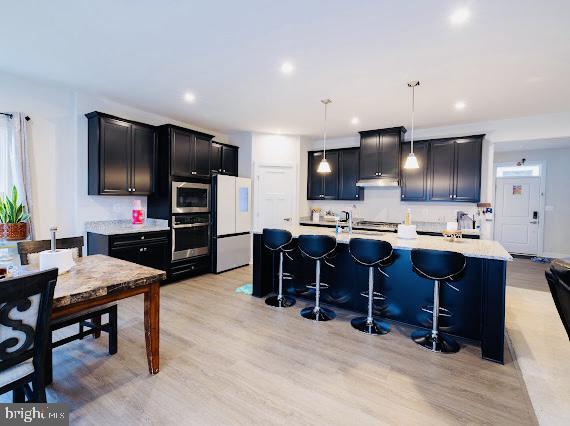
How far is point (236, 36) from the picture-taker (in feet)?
8.00

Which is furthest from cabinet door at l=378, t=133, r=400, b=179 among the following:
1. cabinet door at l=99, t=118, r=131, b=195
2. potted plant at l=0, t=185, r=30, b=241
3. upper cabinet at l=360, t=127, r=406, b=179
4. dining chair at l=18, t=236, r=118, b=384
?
potted plant at l=0, t=185, r=30, b=241

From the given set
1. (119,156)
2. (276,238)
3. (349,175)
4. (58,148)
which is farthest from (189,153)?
(349,175)

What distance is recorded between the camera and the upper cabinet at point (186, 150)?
445cm

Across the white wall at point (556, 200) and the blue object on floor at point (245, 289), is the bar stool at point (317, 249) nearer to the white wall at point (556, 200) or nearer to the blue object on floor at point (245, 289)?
the blue object on floor at point (245, 289)

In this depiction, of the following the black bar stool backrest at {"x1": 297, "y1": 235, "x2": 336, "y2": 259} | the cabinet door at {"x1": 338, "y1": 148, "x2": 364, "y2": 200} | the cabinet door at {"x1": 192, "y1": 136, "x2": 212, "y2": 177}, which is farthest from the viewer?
the cabinet door at {"x1": 338, "y1": 148, "x2": 364, "y2": 200}

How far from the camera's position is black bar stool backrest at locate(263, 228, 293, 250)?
3395 millimetres

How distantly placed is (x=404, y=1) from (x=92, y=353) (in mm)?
3640

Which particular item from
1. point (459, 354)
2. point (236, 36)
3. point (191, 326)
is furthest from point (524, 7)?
point (191, 326)

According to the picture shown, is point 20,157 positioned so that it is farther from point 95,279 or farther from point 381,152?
point 381,152

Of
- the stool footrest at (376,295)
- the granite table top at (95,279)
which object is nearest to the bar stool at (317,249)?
the stool footrest at (376,295)

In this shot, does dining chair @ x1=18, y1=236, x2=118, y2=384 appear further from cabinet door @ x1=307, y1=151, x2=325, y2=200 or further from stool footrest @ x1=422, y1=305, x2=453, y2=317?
cabinet door @ x1=307, y1=151, x2=325, y2=200

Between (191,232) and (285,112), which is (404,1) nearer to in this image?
(285,112)

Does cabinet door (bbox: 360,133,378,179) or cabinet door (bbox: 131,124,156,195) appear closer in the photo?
cabinet door (bbox: 131,124,156,195)

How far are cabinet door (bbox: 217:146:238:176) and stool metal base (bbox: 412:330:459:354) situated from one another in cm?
418
